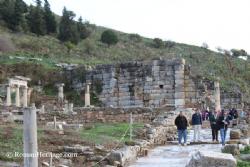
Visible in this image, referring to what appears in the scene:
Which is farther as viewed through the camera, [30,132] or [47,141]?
[47,141]

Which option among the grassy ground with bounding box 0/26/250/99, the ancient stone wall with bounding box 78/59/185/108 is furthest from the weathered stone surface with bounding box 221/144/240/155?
the grassy ground with bounding box 0/26/250/99

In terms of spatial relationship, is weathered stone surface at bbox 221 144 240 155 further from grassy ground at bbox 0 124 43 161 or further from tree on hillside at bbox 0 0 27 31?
tree on hillside at bbox 0 0 27 31

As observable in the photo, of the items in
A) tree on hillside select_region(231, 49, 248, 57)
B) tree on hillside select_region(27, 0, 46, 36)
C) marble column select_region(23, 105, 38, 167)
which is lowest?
marble column select_region(23, 105, 38, 167)

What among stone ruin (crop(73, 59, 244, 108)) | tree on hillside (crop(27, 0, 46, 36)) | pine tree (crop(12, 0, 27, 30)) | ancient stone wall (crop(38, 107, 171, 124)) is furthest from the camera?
pine tree (crop(12, 0, 27, 30))

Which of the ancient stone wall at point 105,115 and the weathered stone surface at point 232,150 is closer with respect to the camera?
the weathered stone surface at point 232,150

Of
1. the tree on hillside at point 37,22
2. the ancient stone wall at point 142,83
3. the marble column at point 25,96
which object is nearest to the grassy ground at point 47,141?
the ancient stone wall at point 142,83

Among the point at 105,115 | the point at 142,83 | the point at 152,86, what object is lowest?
the point at 105,115

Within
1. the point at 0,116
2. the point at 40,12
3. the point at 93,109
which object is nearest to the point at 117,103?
the point at 93,109

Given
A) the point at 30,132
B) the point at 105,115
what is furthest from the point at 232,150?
the point at 105,115

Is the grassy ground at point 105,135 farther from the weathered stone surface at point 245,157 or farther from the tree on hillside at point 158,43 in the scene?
the tree on hillside at point 158,43

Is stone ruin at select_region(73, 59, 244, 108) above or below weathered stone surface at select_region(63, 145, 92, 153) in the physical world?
above

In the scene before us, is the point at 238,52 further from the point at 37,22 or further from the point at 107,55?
the point at 37,22

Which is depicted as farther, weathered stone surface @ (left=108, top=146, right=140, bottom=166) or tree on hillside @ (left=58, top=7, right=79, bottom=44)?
tree on hillside @ (left=58, top=7, right=79, bottom=44)

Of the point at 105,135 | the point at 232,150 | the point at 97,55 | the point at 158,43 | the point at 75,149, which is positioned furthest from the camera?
the point at 158,43
